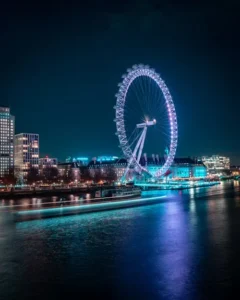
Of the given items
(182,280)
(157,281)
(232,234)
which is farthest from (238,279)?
(232,234)

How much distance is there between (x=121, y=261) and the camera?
9.95m

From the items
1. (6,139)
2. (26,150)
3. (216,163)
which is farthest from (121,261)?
(216,163)

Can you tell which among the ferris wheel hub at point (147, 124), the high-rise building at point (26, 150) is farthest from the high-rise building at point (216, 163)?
the ferris wheel hub at point (147, 124)

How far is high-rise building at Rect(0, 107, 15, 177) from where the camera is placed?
90000mm

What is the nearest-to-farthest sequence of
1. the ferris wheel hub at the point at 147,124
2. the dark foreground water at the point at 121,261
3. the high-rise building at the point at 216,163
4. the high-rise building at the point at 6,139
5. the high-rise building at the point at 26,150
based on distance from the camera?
the dark foreground water at the point at 121,261
the ferris wheel hub at the point at 147,124
the high-rise building at the point at 6,139
the high-rise building at the point at 26,150
the high-rise building at the point at 216,163

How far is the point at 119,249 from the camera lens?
11.5m

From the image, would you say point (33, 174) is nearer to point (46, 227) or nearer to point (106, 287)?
point (46, 227)

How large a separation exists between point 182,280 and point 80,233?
7295mm

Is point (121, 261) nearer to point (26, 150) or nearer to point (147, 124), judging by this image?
point (147, 124)

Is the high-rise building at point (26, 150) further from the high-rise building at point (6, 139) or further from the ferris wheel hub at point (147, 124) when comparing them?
the ferris wheel hub at point (147, 124)

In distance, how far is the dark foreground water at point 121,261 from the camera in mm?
7508

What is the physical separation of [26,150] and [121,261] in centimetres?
9257

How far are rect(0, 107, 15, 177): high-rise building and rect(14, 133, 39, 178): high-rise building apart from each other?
597cm

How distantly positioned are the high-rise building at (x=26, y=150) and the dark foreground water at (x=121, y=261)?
83.6 metres
